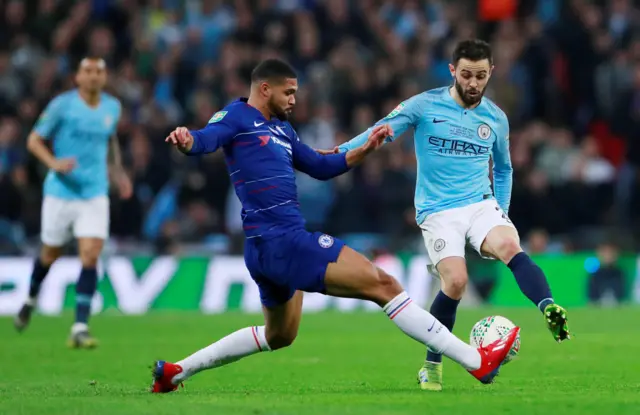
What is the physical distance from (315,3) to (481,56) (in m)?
14.4

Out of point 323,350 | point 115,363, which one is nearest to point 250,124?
point 115,363

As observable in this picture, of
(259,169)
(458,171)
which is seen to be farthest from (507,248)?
(259,169)

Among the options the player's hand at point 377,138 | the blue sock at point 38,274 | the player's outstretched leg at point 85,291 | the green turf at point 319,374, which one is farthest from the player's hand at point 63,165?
the player's hand at point 377,138

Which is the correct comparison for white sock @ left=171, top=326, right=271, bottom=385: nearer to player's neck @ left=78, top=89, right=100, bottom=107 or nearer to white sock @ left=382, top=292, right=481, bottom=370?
white sock @ left=382, top=292, right=481, bottom=370

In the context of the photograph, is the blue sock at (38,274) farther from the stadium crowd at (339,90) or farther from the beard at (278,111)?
the beard at (278,111)

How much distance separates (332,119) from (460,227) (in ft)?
38.5

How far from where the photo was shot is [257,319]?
16609 millimetres

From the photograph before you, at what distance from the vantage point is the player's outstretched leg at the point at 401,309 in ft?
25.6

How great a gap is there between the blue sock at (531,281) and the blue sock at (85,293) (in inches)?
219

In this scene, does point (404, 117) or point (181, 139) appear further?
point (404, 117)

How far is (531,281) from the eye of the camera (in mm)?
8805

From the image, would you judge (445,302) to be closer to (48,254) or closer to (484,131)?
(484,131)

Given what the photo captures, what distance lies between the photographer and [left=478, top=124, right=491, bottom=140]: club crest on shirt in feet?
30.9

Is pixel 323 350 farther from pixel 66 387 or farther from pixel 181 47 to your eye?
pixel 181 47
